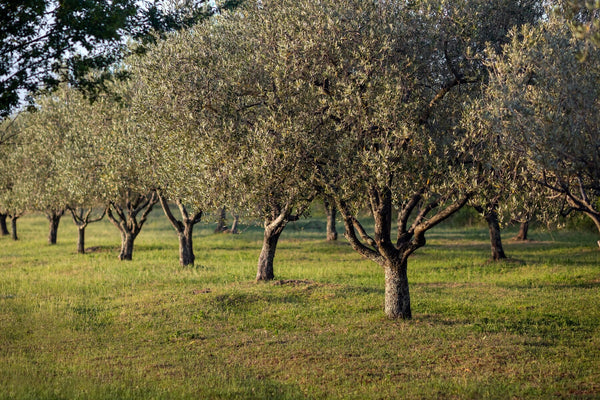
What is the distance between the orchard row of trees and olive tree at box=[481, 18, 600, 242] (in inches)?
1.6

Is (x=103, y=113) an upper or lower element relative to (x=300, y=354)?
upper

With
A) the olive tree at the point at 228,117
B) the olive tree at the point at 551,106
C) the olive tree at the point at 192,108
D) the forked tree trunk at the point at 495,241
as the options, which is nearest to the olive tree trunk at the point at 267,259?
the olive tree at the point at 192,108

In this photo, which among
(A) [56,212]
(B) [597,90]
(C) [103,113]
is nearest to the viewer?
(B) [597,90]

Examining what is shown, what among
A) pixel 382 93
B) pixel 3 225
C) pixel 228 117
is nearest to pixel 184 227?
pixel 228 117

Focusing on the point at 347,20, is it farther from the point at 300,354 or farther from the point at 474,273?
the point at 474,273

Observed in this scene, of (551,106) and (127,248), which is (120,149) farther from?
(551,106)

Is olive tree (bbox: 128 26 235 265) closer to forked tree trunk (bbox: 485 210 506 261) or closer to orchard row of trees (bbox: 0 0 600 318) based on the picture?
orchard row of trees (bbox: 0 0 600 318)

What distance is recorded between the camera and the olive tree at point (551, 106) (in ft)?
41.1

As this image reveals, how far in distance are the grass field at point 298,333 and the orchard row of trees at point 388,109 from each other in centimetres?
346

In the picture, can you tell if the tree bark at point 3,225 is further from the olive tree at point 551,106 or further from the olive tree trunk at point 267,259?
→ the olive tree at point 551,106

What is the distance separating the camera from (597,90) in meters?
13.1

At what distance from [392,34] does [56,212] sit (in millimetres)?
42345

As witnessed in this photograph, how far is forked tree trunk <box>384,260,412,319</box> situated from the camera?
62.1ft

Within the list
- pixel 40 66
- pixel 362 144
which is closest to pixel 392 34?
pixel 362 144
